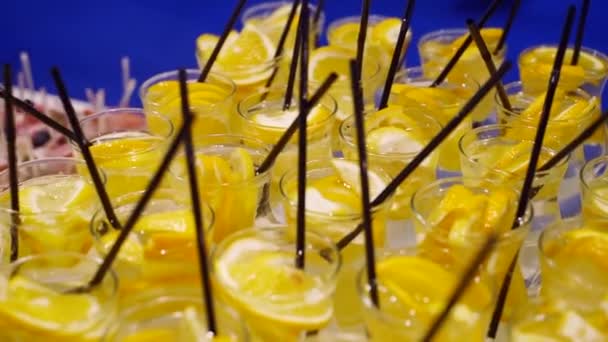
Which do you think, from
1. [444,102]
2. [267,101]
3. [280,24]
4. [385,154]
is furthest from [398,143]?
[280,24]

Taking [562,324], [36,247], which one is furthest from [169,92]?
[562,324]

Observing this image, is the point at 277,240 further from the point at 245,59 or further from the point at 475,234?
the point at 245,59

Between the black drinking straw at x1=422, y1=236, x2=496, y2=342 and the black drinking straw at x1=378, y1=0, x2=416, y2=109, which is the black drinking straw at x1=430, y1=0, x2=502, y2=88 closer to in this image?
the black drinking straw at x1=378, y1=0, x2=416, y2=109

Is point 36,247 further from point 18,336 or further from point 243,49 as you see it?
point 243,49

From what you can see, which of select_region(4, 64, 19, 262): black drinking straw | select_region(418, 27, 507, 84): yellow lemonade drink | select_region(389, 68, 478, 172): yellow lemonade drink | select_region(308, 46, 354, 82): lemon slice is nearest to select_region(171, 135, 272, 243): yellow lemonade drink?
select_region(4, 64, 19, 262): black drinking straw

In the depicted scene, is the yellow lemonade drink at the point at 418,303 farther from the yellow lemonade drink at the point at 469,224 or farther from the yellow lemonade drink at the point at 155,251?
the yellow lemonade drink at the point at 155,251
